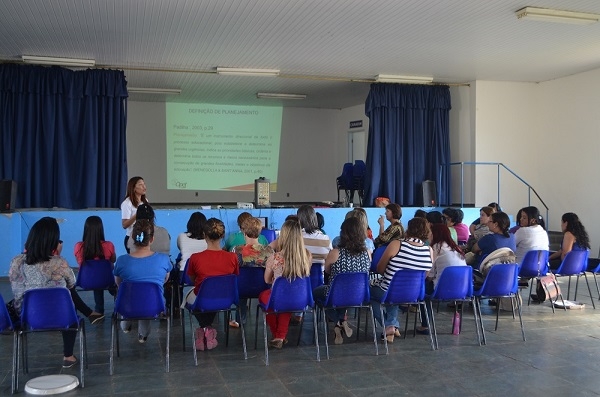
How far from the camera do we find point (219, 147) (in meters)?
12.1

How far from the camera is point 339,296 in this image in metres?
4.40

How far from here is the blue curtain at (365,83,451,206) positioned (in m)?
11.1

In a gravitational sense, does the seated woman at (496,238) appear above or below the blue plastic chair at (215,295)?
above

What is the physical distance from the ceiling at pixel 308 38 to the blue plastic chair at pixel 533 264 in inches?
111

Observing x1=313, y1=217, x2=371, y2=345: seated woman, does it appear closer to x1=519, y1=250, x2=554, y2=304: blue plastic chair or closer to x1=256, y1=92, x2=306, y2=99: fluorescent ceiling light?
x1=519, y1=250, x2=554, y2=304: blue plastic chair

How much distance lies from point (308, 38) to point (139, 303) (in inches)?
201

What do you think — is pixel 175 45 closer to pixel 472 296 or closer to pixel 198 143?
pixel 198 143

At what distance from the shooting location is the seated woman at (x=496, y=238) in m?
5.59

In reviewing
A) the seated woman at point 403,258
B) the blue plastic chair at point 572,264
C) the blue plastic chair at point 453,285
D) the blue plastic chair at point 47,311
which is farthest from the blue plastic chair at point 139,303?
the blue plastic chair at point 572,264

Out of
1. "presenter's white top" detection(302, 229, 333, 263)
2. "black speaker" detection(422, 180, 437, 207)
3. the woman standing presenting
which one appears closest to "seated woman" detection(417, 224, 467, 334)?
"presenter's white top" detection(302, 229, 333, 263)

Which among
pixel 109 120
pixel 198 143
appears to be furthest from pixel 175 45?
pixel 198 143

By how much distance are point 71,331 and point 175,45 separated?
5.55 meters

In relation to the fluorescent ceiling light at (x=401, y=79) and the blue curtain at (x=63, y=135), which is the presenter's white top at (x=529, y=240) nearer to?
the fluorescent ceiling light at (x=401, y=79)

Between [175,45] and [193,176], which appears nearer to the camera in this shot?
[175,45]
